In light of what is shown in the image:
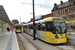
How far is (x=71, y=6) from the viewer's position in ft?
142

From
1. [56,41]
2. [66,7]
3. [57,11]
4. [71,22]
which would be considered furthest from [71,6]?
[56,41]

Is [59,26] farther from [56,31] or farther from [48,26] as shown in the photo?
[48,26]

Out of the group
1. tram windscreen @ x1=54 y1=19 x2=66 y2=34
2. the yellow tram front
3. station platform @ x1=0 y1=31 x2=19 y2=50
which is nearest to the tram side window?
the yellow tram front

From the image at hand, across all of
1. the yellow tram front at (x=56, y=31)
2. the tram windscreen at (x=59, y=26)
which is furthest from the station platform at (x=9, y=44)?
the tram windscreen at (x=59, y=26)

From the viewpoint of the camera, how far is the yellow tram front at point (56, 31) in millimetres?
10148

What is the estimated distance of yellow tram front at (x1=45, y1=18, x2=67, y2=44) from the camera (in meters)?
10.1

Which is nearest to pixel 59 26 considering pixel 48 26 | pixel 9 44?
pixel 48 26

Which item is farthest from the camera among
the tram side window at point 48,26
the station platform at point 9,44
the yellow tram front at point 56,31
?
the tram side window at point 48,26

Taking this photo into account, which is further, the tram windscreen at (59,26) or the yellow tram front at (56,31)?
the tram windscreen at (59,26)

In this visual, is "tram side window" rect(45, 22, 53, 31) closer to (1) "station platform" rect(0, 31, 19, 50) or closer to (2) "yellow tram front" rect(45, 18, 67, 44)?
(2) "yellow tram front" rect(45, 18, 67, 44)

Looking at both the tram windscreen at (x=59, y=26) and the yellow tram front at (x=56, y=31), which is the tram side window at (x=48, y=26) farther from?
the tram windscreen at (x=59, y=26)

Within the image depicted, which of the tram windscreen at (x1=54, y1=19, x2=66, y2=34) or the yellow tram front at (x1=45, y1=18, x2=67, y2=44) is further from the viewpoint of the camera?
the tram windscreen at (x1=54, y1=19, x2=66, y2=34)

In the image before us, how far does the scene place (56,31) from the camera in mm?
10297

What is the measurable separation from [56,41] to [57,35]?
1.92 feet
